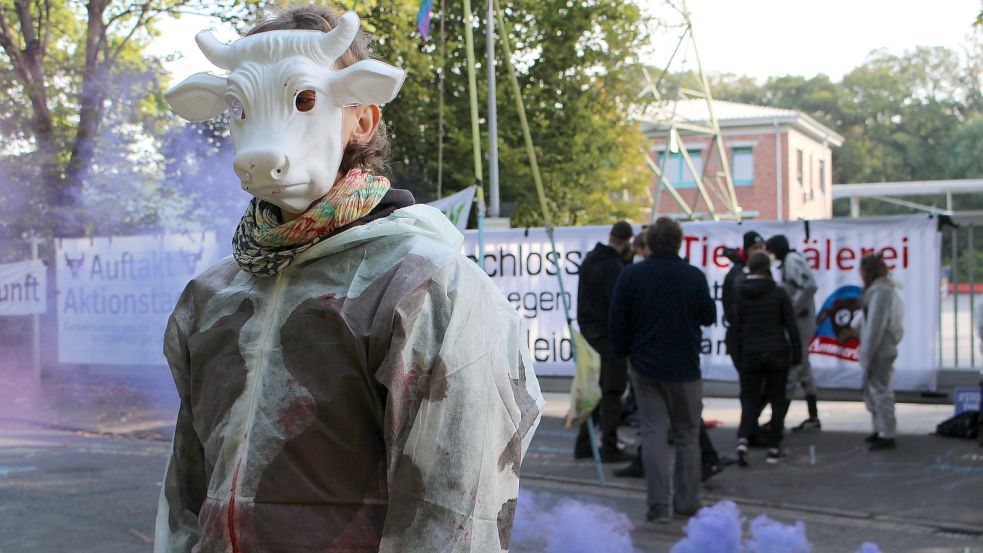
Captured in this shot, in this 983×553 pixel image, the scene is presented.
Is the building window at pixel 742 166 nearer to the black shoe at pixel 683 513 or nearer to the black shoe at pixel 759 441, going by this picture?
the black shoe at pixel 759 441

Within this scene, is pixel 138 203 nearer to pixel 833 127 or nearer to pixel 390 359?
pixel 390 359

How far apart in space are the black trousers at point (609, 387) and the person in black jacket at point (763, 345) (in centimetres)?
100

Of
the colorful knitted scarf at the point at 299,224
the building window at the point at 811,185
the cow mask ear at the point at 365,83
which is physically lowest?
the colorful knitted scarf at the point at 299,224

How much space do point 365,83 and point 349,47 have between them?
0.45ft

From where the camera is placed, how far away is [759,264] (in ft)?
28.6

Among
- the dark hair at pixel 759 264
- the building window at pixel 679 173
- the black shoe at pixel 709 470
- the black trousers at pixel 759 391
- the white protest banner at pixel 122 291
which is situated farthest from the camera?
the building window at pixel 679 173

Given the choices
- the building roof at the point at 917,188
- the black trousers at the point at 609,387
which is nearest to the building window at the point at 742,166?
the building roof at the point at 917,188

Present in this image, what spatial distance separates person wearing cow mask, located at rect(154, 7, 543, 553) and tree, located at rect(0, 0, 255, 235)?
14.0 meters

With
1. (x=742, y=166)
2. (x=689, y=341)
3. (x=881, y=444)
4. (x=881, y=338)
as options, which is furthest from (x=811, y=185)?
(x=689, y=341)

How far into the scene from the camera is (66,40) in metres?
21.0

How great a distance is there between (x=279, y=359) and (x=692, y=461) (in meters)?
5.58

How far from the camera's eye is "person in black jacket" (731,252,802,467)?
872 centimetres

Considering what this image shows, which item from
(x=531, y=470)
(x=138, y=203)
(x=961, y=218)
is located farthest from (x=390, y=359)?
(x=138, y=203)

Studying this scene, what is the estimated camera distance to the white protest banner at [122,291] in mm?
14234
